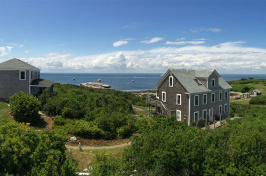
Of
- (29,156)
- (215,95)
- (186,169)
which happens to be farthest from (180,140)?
(215,95)

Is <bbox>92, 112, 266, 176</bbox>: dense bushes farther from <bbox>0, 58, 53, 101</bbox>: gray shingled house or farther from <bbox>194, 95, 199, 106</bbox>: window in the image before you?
<bbox>0, 58, 53, 101</bbox>: gray shingled house

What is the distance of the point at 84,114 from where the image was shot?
23250mm

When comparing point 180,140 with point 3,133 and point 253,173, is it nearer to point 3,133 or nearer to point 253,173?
point 253,173

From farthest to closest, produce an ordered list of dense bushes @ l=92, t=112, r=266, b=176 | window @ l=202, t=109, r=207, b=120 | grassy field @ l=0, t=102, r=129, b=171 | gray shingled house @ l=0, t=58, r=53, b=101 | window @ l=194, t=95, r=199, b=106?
gray shingled house @ l=0, t=58, r=53, b=101 → window @ l=202, t=109, r=207, b=120 → window @ l=194, t=95, r=199, b=106 → grassy field @ l=0, t=102, r=129, b=171 → dense bushes @ l=92, t=112, r=266, b=176

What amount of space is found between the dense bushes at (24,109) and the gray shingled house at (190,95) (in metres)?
15.1

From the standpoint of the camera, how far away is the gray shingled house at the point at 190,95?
2406 centimetres

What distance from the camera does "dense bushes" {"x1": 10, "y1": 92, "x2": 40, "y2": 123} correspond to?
20297mm

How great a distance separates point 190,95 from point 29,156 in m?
18.2

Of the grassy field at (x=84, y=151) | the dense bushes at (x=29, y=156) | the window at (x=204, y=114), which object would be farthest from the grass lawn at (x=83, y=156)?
the window at (x=204, y=114)

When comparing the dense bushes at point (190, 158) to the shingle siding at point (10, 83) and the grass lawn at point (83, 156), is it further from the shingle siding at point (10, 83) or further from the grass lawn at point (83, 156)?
the shingle siding at point (10, 83)

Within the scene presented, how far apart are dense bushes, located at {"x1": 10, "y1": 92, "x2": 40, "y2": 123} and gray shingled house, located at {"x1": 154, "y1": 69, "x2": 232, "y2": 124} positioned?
15096 mm

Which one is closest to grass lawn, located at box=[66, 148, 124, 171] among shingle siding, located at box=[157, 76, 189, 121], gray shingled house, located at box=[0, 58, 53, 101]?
shingle siding, located at box=[157, 76, 189, 121]

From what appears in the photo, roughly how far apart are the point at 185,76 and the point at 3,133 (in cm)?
2083

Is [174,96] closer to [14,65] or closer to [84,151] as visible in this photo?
[84,151]
